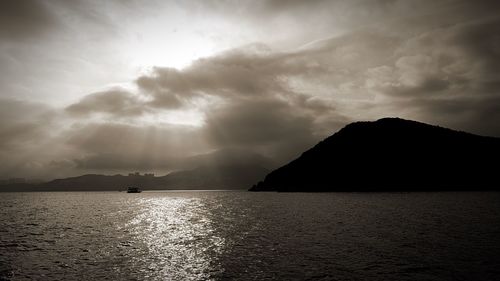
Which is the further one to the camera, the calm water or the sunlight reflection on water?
the sunlight reflection on water

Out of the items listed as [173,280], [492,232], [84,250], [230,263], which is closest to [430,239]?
[492,232]

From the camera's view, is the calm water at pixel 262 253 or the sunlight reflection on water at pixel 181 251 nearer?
the calm water at pixel 262 253

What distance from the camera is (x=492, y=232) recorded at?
5103cm

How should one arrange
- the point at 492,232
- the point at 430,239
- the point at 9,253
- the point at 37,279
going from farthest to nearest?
the point at 492,232 → the point at 430,239 → the point at 9,253 → the point at 37,279

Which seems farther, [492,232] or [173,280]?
[492,232]

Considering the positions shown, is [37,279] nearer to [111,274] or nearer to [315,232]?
[111,274]

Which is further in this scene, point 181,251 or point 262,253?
point 181,251

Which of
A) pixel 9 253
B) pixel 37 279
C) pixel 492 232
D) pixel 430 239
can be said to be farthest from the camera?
pixel 492 232

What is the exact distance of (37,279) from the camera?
29.6 m

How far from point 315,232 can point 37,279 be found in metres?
41.7

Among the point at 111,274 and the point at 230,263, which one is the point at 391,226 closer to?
the point at 230,263

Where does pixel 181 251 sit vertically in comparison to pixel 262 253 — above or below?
below

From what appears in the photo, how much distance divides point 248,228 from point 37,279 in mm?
40566

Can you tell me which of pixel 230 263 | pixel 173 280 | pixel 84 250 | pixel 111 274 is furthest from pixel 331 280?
pixel 84 250
